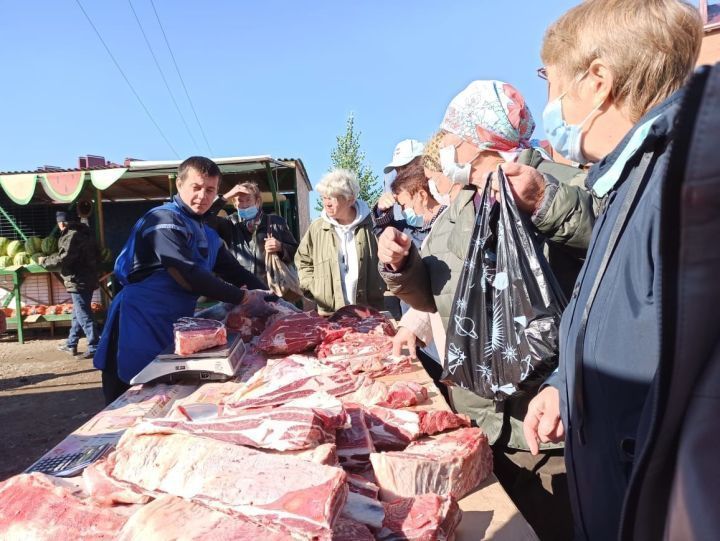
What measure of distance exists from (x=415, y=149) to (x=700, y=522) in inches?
162

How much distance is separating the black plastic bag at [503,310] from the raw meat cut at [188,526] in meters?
1.09

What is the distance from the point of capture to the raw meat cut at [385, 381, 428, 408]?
7.66ft

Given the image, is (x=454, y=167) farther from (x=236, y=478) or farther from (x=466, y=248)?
(x=236, y=478)

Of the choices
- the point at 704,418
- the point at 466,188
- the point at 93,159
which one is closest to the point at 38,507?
the point at 704,418

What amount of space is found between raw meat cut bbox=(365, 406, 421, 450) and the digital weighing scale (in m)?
1.06

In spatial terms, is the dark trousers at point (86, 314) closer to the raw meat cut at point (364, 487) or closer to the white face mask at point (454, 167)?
the white face mask at point (454, 167)

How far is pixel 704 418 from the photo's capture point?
65cm

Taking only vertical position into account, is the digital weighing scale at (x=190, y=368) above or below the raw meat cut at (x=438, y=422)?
above

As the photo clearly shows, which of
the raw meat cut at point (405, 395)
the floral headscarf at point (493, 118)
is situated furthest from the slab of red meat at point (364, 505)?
the floral headscarf at point (493, 118)

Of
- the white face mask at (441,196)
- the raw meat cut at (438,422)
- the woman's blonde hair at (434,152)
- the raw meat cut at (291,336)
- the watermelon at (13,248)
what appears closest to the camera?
the raw meat cut at (438,422)

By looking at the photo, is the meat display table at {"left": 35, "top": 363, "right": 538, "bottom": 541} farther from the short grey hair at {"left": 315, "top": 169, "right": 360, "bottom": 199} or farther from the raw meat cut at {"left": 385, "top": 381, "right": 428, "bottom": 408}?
the short grey hair at {"left": 315, "top": 169, "right": 360, "bottom": 199}

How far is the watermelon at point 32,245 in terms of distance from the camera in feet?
34.7

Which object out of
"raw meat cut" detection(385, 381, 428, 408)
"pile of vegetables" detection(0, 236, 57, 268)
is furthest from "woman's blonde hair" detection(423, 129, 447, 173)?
"pile of vegetables" detection(0, 236, 57, 268)

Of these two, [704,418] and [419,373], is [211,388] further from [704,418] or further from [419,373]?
[704,418]
